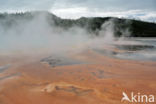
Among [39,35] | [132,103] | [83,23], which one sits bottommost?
[132,103]

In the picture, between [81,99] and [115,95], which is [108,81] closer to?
[115,95]

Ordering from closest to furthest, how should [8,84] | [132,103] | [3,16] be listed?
[132,103] < [8,84] < [3,16]

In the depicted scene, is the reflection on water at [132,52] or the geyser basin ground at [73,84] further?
the reflection on water at [132,52]

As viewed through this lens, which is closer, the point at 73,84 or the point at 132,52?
the point at 73,84

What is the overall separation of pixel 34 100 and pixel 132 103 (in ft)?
6.16

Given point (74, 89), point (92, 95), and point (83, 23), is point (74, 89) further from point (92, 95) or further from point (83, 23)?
point (83, 23)

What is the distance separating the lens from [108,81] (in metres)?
3.57

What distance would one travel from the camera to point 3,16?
19.4 m

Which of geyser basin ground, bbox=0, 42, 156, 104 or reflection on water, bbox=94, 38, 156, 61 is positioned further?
reflection on water, bbox=94, 38, 156, 61

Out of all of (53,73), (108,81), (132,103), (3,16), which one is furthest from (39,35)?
(132,103)

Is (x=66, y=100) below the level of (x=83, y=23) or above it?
below

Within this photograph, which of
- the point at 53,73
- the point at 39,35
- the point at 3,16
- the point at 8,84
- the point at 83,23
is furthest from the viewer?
the point at 83,23

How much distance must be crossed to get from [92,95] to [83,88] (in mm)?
381

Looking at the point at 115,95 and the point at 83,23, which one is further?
the point at 83,23
